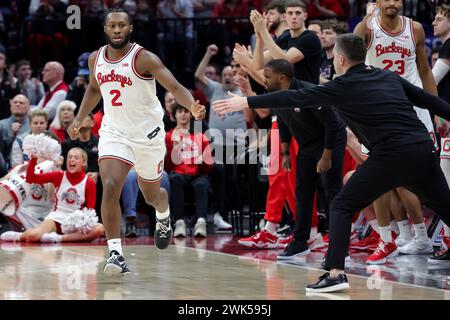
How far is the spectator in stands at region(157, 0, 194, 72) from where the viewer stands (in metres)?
14.4

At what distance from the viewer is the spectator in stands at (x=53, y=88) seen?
12398mm

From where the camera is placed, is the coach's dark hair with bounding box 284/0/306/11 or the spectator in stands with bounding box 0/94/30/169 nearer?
the coach's dark hair with bounding box 284/0/306/11

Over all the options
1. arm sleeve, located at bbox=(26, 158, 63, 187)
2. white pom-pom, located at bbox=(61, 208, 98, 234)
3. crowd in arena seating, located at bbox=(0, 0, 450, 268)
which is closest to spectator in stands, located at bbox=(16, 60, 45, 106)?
crowd in arena seating, located at bbox=(0, 0, 450, 268)

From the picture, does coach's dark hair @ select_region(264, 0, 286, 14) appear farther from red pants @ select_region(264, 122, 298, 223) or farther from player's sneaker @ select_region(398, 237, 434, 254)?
player's sneaker @ select_region(398, 237, 434, 254)

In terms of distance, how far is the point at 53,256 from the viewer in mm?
8547

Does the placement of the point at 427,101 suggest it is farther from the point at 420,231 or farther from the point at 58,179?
the point at 58,179

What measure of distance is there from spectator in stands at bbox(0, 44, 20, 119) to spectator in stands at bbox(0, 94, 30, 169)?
584 millimetres

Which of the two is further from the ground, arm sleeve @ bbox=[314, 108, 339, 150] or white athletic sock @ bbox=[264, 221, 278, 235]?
arm sleeve @ bbox=[314, 108, 339, 150]

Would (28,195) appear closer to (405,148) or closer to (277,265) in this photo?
(277,265)

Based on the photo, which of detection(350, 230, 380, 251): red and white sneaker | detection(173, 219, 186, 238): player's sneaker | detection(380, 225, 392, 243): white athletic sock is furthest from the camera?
detection(173, 219, 186, 238): player's sneaker

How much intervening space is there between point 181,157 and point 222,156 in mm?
530

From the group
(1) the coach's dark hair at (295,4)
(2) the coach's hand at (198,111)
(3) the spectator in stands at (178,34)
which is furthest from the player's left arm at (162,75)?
(3) the spectator in stands at (178,34)

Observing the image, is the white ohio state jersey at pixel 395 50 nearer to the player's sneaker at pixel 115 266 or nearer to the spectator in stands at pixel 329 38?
the spectator in stands at pixel 329 38
